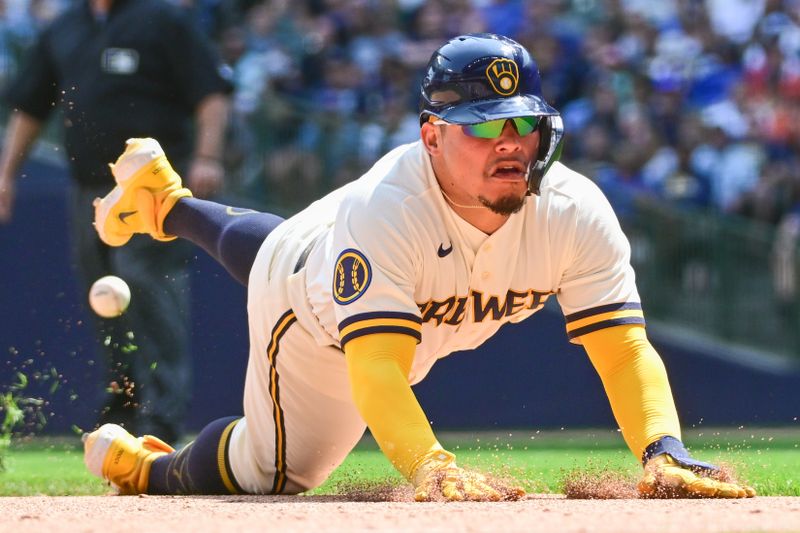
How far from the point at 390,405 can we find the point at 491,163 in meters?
0.77

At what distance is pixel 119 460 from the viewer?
4.83 metres

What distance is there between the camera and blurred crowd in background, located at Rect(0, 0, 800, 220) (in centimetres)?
971

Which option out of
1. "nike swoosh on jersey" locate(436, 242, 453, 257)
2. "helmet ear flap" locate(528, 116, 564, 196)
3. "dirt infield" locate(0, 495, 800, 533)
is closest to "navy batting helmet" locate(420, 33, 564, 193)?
"helmet ear flap" locate(528, 116, 564, 196)

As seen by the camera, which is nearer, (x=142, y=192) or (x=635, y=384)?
(x=635, y=384)

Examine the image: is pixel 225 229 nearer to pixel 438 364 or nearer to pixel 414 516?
pixel 414 516

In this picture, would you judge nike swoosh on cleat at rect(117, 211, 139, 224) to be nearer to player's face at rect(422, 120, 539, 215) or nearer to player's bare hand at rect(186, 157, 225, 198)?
player's bare hand at rect(186, 157, 225, 198)

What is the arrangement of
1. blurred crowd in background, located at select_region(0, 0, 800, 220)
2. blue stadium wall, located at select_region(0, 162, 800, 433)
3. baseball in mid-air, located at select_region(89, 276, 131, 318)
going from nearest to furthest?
1. baseball in mid-air, located at select_region(89, 276, 131, 318)
2. blue stadium wall, located at select_region(0, 162, 800, 433)
3. blurred crowd in background, located at select_region(0, 0, 800, 220)

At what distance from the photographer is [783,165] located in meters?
10.1

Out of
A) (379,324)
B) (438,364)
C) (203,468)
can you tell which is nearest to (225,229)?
(203,468)

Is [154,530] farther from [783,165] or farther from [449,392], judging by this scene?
[783,165]

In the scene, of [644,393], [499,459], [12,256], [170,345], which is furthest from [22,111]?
[644,393]

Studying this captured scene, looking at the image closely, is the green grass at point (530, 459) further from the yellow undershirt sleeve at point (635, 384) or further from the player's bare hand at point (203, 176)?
the player's bare hand at point (203, 176)

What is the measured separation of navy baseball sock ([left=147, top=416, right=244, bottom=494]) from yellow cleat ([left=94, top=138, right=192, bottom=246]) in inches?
36.1

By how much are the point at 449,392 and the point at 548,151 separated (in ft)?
19.2
